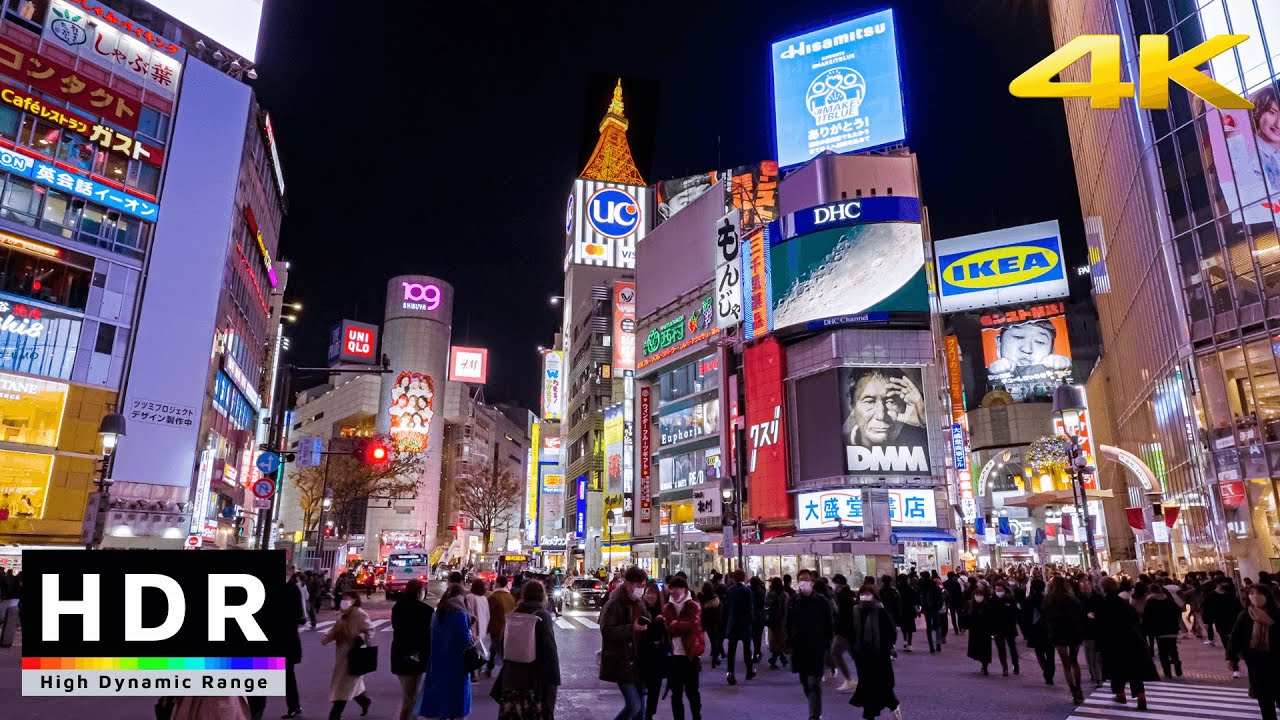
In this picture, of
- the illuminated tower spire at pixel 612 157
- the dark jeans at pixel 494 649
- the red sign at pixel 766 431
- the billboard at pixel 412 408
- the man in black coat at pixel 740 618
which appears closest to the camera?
the dark jeans at pixel 494 649

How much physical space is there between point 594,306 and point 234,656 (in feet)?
256

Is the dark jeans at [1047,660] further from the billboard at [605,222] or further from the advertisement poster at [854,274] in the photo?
the billboard at [605,222]

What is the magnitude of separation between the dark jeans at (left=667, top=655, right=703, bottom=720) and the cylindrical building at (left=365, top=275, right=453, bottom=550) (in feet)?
333

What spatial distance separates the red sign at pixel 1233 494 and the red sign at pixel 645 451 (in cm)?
3641

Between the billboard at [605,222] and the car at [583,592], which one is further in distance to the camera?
the billboard at [605,222]

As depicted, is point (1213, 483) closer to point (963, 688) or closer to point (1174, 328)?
point (1174, 328)

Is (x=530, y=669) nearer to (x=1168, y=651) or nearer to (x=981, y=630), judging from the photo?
(x=981, y=630)

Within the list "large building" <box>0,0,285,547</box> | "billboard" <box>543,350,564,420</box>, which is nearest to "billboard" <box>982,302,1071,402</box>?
"billboard" <box>543,350,564,420</box>

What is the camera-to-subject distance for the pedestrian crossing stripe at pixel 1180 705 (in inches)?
425

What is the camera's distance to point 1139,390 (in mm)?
44906

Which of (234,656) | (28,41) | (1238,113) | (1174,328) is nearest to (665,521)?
(1174,328)

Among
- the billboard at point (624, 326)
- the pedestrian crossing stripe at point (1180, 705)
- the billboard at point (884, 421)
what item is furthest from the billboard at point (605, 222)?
the pedestrian crossing stripe at point (1180, 705)

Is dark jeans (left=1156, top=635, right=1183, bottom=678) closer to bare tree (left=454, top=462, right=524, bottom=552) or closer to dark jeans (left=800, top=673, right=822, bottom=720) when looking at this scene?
dark jeans (left=800, top=673, right=822, bottom=720)

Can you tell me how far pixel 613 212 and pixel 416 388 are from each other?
39824 millimetres
